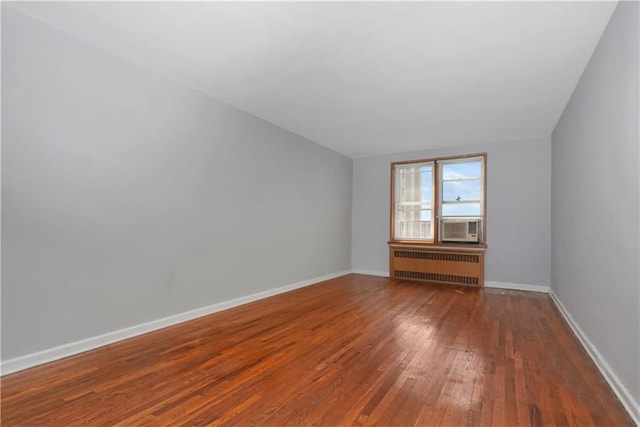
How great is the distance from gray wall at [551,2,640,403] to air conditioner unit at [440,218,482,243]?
2089 mm

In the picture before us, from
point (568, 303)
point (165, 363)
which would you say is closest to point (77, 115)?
point (165, 363)

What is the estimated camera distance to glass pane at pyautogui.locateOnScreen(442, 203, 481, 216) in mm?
5930

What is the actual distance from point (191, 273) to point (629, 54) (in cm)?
415

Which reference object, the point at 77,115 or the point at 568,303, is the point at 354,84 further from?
the point at 568,303

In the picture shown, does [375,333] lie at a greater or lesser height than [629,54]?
lesser

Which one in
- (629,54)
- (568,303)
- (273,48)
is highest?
(273,48)

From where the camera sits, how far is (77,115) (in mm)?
2646

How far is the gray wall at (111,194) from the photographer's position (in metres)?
2.34

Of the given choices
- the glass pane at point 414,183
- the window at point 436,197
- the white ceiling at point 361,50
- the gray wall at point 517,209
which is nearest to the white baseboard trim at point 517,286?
the gray wall at point 517,209

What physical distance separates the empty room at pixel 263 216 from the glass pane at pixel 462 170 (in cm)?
133

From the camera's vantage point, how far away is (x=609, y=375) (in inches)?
86.4

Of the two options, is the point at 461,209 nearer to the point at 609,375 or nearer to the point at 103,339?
the point at 609,375

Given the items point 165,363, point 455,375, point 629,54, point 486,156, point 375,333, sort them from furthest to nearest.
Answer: point 486,156 < point 375,333 < point 165,363 < point 455,375 < point 629,54

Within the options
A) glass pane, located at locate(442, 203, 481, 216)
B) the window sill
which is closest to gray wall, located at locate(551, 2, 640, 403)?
the window sill
